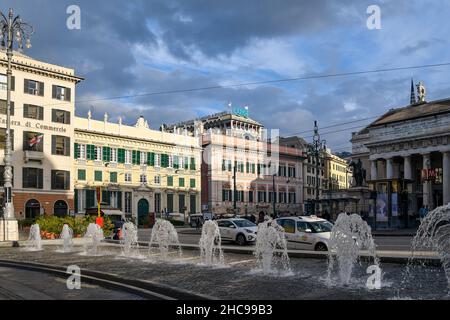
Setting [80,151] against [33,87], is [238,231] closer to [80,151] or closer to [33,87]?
[33,87]

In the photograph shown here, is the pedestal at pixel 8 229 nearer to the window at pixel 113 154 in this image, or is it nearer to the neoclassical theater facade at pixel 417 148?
the window at pixel 113 154

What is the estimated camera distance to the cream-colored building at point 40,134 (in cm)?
5575

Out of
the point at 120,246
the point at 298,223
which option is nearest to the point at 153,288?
the point at 298,223

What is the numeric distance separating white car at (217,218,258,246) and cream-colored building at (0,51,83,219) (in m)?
33.4

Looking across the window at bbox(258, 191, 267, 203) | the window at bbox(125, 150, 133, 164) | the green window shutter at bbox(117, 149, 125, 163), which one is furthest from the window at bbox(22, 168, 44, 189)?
the window at bbox(258, 191, 267, 203)

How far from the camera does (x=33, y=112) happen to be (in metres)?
57.7

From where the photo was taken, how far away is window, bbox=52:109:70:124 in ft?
196

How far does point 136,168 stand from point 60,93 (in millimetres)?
13957

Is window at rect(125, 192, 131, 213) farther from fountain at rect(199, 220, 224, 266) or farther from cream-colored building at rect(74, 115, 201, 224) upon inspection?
fountain at rect(199, 220, 224, 266)

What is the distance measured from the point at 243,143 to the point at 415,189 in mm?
26979

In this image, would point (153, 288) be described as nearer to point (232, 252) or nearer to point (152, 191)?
point (232, 252)

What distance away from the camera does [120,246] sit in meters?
24.8

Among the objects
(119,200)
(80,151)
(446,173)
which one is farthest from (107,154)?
(446,173)

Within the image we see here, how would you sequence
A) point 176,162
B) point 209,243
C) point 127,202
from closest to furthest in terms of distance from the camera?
point 209,243, point 127,202, point 176,162
